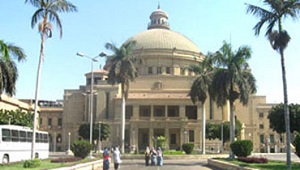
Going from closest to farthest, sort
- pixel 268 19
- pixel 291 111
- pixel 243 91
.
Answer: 1. pixel 268 19
2. pixel 243 91
3. pixel 291 111

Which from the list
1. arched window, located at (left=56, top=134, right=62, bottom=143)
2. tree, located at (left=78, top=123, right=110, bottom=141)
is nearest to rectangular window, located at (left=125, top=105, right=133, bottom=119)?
tree, located at (left=78, top=123, right=110, bottom=141)

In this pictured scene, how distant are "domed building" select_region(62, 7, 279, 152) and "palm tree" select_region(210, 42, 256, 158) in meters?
36.4

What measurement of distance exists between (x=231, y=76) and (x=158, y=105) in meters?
43.8

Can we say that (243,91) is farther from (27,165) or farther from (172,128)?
(172,128)

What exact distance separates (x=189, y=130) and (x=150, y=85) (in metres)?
13.9

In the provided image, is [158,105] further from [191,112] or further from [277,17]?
[277,17]

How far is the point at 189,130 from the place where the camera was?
8188cm

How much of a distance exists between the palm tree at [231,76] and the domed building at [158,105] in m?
36.4

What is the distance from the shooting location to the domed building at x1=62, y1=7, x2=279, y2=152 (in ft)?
262

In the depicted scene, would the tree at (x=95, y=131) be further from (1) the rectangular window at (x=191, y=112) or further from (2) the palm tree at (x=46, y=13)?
(2) the palm tree at (x=46, y=13)

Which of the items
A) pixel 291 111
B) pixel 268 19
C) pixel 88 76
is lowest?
pixel 291 111

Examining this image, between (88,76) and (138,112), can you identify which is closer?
(138,112)

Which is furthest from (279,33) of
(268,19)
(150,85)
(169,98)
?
(150,85)

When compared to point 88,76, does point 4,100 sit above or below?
below
